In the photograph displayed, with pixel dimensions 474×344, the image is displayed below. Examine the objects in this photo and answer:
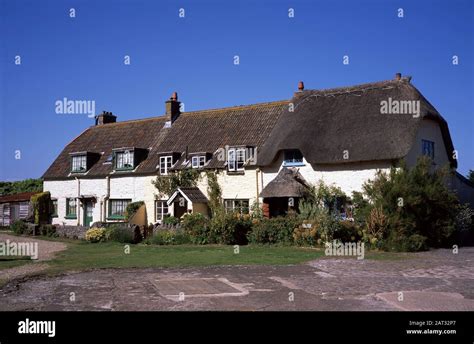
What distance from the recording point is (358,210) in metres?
20.5

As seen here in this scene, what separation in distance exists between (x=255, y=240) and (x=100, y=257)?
678 cm

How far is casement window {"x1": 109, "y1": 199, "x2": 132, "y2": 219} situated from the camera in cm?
3087

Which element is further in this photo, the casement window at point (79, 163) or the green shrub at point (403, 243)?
the casement window at point (79, 163)

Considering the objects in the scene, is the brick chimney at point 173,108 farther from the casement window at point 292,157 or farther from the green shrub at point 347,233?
the green shrub at point 347,233

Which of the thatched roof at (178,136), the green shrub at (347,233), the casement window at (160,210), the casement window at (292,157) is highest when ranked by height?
the thatched roof at (178,136)

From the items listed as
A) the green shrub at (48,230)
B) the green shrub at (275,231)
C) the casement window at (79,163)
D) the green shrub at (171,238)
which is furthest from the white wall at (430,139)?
the casement window at (79,163)

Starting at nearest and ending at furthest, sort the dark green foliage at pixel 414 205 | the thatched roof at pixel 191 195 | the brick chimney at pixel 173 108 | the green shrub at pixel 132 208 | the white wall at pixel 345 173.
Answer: the dark green foliage at pixel 414 205, the white wall at pixel 345 173, the thatched roof at pixel 191 195, the green shrub at pixel 132 208, the brick chimney at pixel 173 108

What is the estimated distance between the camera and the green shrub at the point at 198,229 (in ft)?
71.8

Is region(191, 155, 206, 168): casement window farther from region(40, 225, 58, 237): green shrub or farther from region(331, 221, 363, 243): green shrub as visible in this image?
region(331, 221, 363, 243): green shrub

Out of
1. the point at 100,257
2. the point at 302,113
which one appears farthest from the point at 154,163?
the point at 100,257

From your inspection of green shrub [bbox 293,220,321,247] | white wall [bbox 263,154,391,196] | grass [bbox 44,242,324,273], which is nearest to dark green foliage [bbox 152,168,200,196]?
white wall [bbox 263,154,391,196]

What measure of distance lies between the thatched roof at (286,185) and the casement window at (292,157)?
0.37m

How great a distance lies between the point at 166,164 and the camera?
29156 mm

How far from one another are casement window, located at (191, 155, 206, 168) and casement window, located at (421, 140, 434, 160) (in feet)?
37.6
